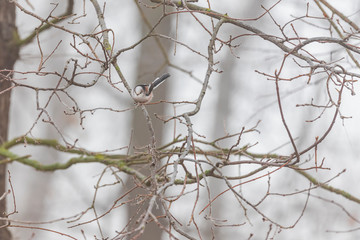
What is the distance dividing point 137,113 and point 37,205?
7.66 m

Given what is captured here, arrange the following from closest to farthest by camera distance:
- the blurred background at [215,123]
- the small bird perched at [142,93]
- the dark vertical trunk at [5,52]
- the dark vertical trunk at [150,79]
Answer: the small bird perched at [142,93], the dark vertical trunk at [5,52], the dark vertical trunk at [150,79], the blurred background at [215,123]

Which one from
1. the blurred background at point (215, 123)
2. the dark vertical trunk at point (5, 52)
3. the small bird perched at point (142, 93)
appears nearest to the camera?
the small bird perched at point (142, 93)

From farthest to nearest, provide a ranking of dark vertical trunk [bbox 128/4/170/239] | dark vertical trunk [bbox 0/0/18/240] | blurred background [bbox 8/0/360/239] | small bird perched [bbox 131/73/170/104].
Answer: blurred background [bbox 8/0/360/239]
dark vertical trunk [bbox 128/4/170/239]
dark vertical trunk [bbox 0/0/18/240]
small bird perched [bbox 131/73/170/104]

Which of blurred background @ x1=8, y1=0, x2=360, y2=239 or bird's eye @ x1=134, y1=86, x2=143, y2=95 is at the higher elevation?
blurred background @ x1=8, y1=0, x2=360, y2=239

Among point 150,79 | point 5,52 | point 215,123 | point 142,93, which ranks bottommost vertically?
point 142,93

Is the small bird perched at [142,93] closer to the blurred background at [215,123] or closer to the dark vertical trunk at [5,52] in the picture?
the dark vertical trunk at [5,52]

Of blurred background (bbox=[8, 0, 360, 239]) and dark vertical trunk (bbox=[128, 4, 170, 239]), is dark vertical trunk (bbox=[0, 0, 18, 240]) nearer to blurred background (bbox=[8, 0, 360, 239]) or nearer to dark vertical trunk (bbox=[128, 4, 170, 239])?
dark vertical trunk (bbox=[128, 4, 170, 239])

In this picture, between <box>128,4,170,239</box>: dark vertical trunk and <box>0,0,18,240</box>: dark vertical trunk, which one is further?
<box>128,4,170,239</box>: dark vertical trunk

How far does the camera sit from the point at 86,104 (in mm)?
15000

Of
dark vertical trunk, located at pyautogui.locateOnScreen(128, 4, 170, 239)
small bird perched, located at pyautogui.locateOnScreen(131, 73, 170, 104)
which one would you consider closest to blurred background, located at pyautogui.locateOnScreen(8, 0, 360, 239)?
dark vertical trunk, located at pyautogui.locateOnScreen(128, 4, 170, 239)

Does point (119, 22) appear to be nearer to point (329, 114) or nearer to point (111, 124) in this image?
point (111, 124)

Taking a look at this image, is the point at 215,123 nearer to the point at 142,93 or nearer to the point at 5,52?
the point at 5,52

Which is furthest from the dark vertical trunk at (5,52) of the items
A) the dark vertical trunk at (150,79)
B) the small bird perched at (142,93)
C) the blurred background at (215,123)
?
the blurred background at (215,123)

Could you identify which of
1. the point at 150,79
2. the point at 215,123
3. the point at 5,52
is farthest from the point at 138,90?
the point at 215,123
